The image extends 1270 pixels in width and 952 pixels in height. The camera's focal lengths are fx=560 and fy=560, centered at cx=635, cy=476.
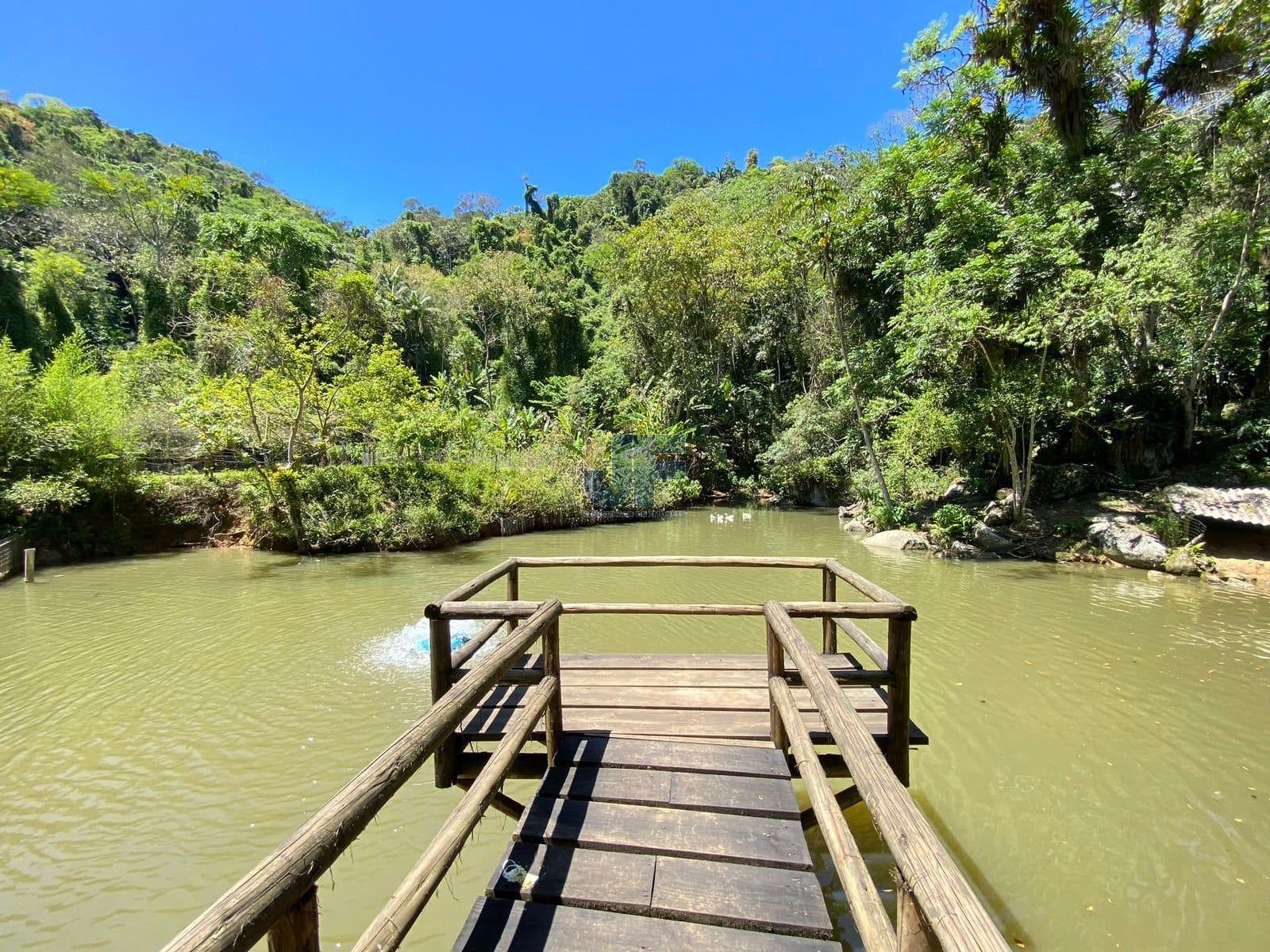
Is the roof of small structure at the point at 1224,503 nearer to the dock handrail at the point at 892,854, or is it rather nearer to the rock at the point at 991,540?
the rock at the point at 991,540

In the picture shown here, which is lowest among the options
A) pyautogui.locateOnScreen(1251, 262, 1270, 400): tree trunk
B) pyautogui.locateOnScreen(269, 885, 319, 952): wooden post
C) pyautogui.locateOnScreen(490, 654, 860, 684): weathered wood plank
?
pyautogui.locateOnScreen(490, 654, 860, 684): weathered wood plank

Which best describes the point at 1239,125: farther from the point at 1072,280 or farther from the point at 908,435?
the point at 908,435

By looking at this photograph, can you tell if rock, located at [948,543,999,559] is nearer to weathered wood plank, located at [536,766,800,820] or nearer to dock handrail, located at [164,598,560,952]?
weathered wood plank, located at [536,766,800,820]

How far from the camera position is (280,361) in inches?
627

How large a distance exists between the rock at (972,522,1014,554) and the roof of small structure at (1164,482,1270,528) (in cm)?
309

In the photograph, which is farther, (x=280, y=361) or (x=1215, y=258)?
(x=280, y=361)

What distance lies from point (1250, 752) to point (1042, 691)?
1533mm

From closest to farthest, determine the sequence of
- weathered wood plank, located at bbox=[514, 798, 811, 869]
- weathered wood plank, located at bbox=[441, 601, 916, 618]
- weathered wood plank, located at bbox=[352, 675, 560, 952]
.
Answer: weathered wood plank, located at bbox=[352, 675, 560, 952], weathered wood plank, located at bbox=[514, 798, 811, 869], weathered wood plank, located at bbox=[441, 601, 916, 618]

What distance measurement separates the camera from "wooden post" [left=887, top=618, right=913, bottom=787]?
10.1 feet

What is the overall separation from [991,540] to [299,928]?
586 inches

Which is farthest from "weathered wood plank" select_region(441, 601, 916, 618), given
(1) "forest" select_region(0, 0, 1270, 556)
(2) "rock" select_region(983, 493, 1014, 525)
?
(2) "rock" select_region(983, 493, 1014, 525)

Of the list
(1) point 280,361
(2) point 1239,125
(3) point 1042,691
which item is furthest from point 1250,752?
(1) point 280,361

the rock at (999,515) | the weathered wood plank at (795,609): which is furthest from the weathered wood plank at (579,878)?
the rock at (999,515)

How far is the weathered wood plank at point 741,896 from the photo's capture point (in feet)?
6.78
